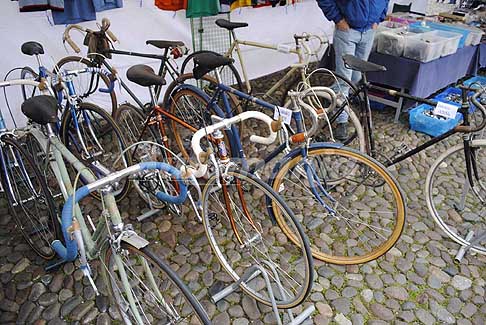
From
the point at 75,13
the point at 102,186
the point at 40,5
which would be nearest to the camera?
the point at 102,186

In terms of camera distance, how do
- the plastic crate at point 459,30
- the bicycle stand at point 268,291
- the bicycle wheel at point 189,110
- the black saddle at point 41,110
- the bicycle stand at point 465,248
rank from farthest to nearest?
the plastic crate at point 459,30, the bicycle wheel at point 189,110, the bicycle stand at point 465,248, the bicycle stand at point 268,291, the black saddle at point 41,110

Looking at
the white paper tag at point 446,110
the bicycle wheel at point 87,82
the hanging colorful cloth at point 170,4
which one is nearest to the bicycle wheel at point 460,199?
the white paper tag at point 446,110

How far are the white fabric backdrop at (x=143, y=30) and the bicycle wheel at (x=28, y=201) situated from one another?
54.6 inches

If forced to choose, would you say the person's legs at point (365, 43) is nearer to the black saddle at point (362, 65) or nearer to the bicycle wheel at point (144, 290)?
the black saddle at point (362, 65)

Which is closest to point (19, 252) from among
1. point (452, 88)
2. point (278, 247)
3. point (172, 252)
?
point (172, 252)

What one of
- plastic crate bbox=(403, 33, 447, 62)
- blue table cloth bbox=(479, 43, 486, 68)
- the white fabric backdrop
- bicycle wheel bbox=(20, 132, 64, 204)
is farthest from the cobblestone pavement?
blue table cloth bbox=(479, 43, 486, 68)

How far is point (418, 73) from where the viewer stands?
4.23 metres

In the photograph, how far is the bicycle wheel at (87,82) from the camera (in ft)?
12.1

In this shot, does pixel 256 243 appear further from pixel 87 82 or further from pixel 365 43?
pixel 87 82

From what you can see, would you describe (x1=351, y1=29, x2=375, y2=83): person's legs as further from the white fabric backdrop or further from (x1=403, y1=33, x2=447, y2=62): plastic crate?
the white fabric backdrop

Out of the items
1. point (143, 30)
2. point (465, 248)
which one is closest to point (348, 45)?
point (465, 248)

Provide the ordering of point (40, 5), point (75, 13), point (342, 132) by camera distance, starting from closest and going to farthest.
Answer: point (40, 5) < point (75, 13) < point (342, 132)

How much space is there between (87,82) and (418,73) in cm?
367

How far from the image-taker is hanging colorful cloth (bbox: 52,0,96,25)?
363 cm
